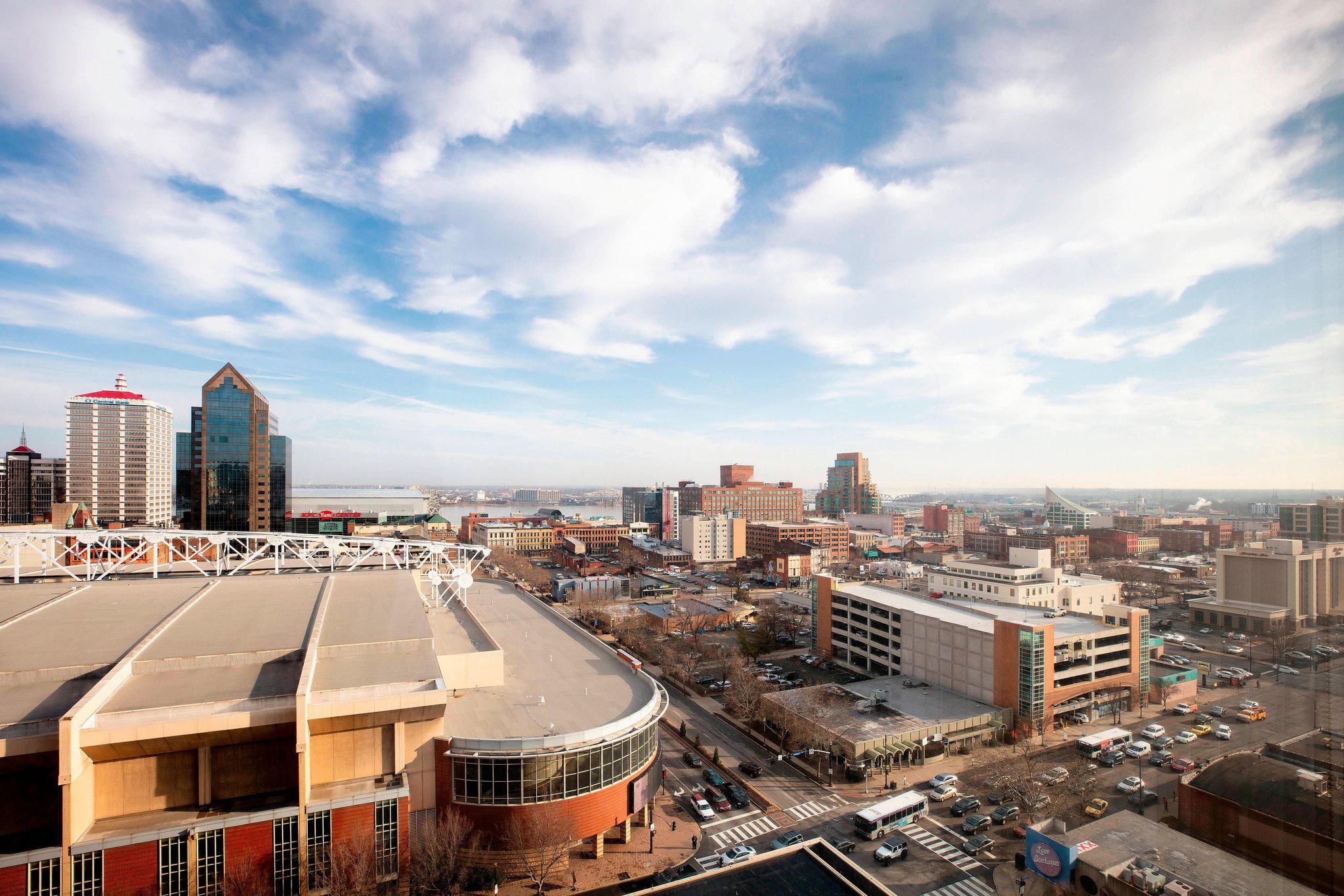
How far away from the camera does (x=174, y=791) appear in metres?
8.70

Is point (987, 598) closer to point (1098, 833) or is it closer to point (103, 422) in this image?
point (1098, 833)

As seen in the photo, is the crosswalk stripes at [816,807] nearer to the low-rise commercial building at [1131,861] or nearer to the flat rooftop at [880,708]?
the flat rooftop at [880,708]

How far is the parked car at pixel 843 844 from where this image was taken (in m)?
10.3

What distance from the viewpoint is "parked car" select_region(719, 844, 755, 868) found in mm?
9695

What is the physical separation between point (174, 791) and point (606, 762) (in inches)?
239

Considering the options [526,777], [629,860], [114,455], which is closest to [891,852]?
[629,860]

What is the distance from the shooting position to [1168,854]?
8.31 m

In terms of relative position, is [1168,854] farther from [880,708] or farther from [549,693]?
Answer: [549,693]

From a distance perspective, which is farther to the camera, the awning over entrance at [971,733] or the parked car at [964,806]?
the awning over entrance at [971,733]

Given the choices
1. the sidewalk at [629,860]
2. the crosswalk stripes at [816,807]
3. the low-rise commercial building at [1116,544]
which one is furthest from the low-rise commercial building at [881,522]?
the sidewalk at [629,860]

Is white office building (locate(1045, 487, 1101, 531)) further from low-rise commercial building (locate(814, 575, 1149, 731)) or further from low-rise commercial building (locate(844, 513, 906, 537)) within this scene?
low-rise commercial building (locate(814, 575, 1149, 731))

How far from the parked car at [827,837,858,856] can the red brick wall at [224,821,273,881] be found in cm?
841

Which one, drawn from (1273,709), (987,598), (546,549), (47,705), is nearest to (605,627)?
(987,598)

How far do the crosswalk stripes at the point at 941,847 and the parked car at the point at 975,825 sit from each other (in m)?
0.51
